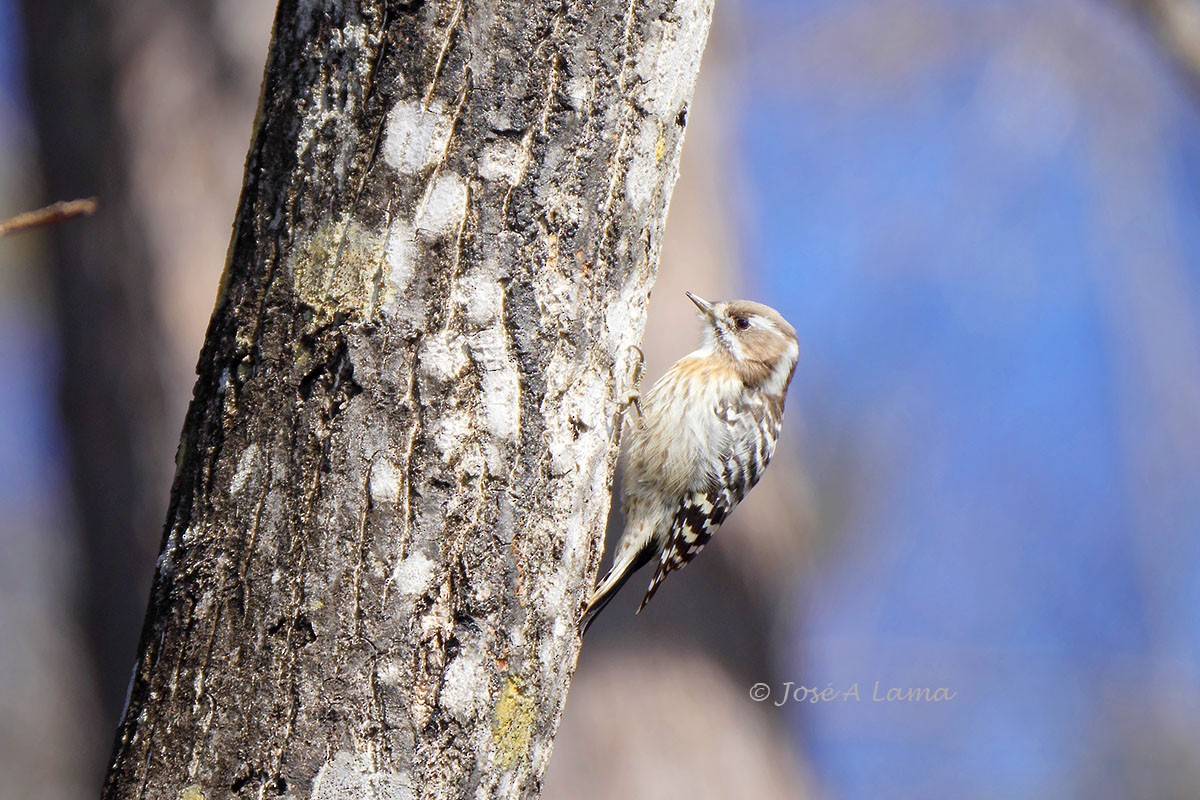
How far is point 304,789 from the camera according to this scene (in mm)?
1697

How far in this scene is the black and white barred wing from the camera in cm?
433

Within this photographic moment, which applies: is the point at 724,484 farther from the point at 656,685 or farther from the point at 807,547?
the point at 807,547

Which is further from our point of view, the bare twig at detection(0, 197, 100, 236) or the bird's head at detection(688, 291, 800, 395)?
the bird's head at detection(688, 291, 800, 395)

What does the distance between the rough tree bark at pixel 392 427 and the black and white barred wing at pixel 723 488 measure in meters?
2.32

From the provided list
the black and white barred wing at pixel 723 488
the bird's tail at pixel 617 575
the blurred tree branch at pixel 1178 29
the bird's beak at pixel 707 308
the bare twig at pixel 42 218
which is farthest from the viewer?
the blurred tree branch at pixel 1178 29

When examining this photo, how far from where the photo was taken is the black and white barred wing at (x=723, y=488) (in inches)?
170

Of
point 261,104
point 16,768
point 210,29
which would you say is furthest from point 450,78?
point 16,768

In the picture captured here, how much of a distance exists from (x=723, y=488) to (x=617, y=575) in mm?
607

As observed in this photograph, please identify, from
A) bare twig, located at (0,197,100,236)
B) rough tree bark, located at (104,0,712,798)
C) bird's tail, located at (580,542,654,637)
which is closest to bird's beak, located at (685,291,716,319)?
bird's tail, located at (580,542,654,637)

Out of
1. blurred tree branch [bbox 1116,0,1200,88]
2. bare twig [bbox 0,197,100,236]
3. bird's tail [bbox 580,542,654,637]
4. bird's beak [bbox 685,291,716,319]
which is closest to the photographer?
bare twig [bbox 0,197,100,236]

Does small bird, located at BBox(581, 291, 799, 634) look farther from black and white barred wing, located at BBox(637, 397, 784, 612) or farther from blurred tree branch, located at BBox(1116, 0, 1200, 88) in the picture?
blurred tree branch, located at BBox(1116, 0, 1200, 88)

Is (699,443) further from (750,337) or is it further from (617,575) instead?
(617,575)

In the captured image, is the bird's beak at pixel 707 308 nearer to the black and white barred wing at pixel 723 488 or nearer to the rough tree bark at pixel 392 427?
the black and white barred wing at pixel 723 488

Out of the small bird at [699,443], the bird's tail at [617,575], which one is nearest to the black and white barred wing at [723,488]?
the small bird at [699,443]
